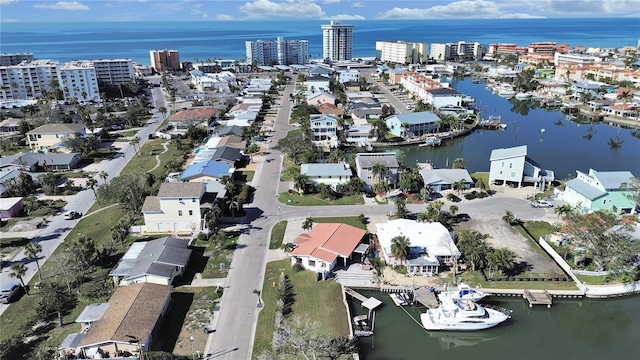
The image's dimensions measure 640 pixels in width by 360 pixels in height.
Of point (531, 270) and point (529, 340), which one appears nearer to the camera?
point (529, 340)

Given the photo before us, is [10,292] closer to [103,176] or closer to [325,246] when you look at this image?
[325,246]

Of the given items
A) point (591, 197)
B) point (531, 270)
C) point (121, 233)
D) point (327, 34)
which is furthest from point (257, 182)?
point (327, 34)

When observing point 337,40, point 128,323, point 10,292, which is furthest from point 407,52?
point 128,323

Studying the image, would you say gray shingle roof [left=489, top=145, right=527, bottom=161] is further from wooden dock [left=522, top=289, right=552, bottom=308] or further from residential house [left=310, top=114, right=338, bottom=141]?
residential house [left=310, top=114, right=338, bottom=141]

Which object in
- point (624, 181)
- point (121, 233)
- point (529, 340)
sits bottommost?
point (529, 340)

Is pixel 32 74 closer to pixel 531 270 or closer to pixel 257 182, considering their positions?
pixel 257 182

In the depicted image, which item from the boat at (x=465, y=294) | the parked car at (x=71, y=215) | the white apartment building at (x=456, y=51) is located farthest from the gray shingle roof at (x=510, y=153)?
the white apartment building at (x=456, y=51)

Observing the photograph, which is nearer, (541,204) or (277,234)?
(277,234)
